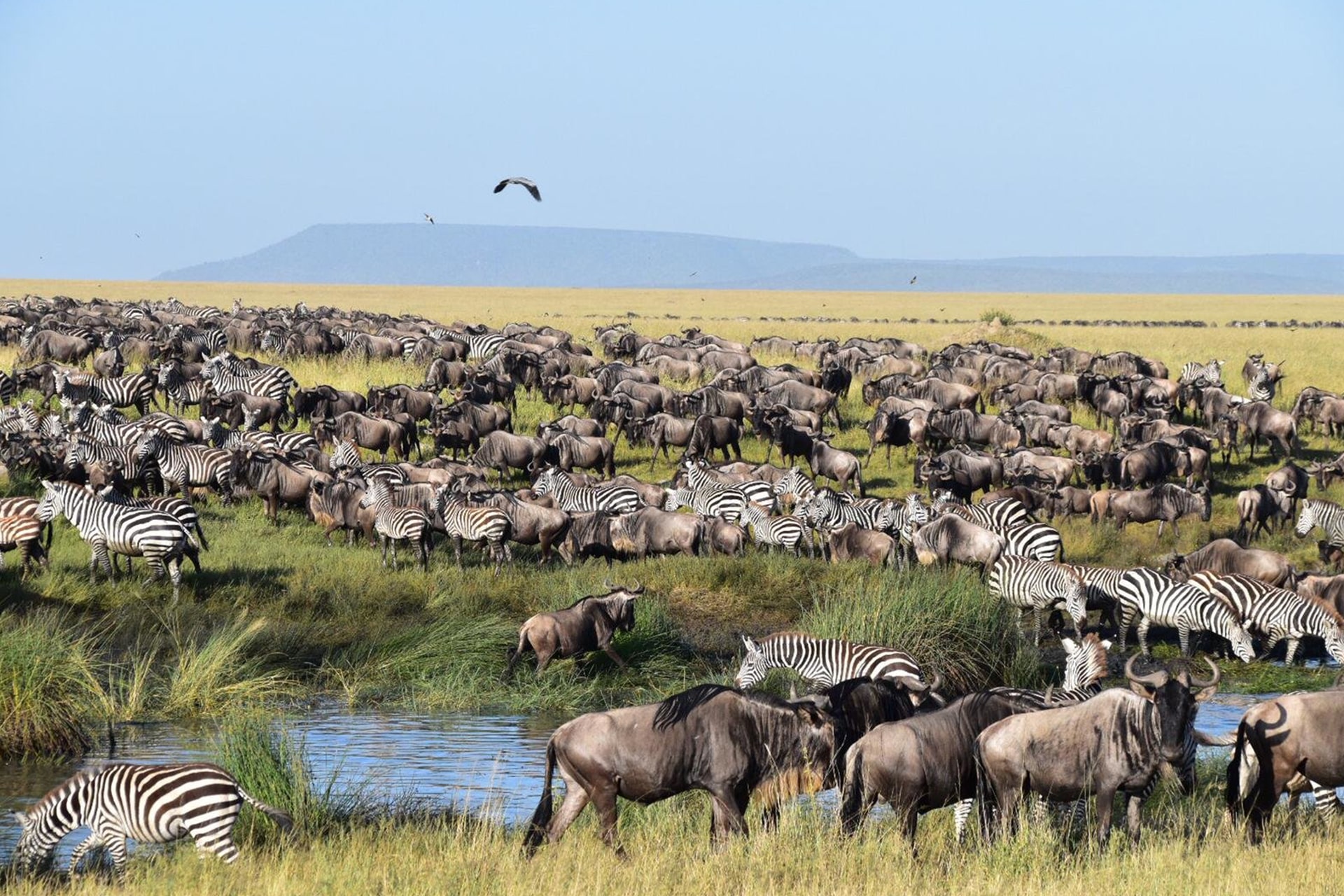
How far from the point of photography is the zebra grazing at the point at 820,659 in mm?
13102

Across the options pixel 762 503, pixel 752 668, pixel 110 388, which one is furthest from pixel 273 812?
pixel 110 388

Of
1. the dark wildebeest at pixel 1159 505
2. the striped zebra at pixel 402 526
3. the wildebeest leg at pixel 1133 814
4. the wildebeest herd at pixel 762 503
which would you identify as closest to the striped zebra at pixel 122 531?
the wildebeest herd at pixel 762 503

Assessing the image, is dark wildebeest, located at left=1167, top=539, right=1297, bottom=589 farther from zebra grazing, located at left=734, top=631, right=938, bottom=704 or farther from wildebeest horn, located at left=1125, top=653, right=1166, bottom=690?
wildebeest horn, located at left=1125, top=653, right=1166, bottom=690

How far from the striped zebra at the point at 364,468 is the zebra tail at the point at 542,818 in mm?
12232

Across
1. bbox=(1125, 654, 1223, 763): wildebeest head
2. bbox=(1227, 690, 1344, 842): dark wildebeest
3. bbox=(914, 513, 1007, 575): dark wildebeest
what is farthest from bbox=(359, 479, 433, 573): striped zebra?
bbox=(1125, 654, 1223, 763): wildebeest head

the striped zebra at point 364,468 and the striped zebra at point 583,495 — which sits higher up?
the striped zebra at point 364,468

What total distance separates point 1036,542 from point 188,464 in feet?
38.4

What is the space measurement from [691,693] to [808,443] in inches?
761

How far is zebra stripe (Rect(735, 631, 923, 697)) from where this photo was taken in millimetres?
13109

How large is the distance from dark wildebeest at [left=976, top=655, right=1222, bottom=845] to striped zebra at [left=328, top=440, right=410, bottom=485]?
524 inches

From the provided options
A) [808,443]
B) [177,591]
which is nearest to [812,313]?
[808,443]

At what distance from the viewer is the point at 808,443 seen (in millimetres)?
28188

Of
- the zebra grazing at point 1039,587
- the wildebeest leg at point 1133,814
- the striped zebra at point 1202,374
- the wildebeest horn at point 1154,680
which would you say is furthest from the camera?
the striped zebra at point 1202,374

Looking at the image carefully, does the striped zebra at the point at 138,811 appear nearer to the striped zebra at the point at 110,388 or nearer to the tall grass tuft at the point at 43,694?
the tall grass tuft at the point at 43,694
